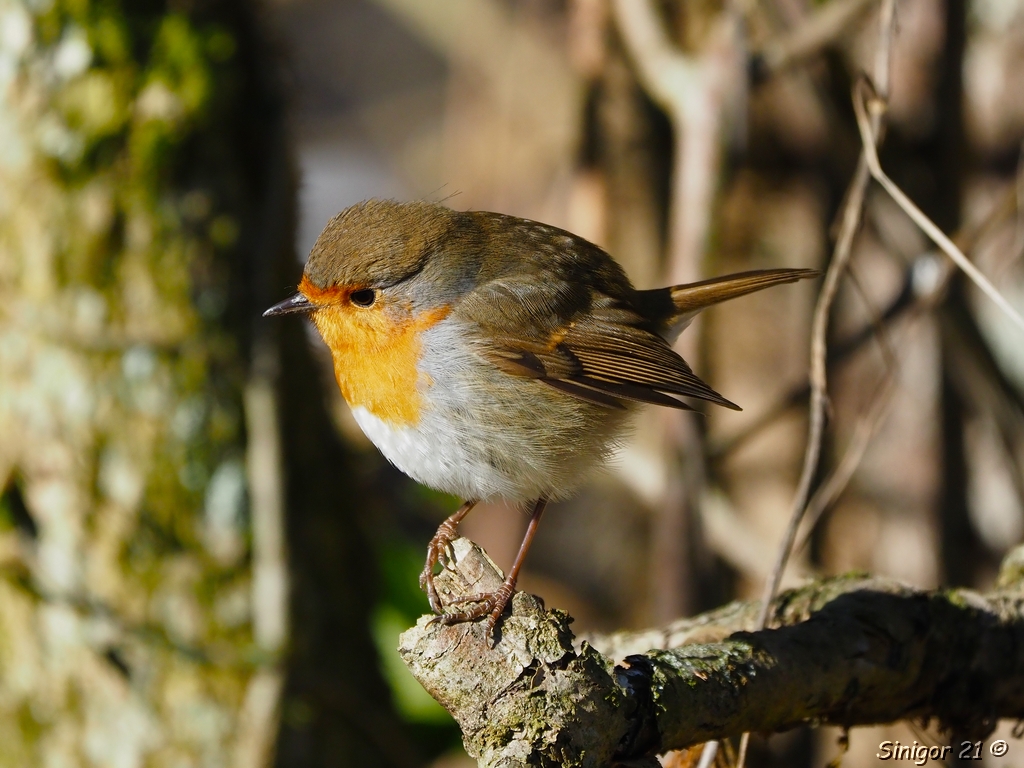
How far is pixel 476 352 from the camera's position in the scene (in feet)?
7.87

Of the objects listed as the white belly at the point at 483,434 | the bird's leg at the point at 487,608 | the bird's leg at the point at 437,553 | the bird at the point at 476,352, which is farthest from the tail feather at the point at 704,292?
the bird's leg at the point at 487,608

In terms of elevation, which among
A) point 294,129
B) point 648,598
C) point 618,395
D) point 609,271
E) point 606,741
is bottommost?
point 648,598

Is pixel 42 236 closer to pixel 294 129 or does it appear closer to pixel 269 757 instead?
pixel 294 129

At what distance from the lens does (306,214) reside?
149 inches

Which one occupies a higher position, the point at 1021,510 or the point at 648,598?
the point at 1021,510

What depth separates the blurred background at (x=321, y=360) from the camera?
125 inches

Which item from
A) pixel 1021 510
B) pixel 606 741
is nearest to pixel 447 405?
pixel 606 741

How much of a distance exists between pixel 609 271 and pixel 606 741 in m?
1.41

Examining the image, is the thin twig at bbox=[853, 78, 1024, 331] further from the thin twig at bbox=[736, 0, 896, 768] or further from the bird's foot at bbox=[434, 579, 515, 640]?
the bird's foot at bbox=[434, 579, 515, 640]

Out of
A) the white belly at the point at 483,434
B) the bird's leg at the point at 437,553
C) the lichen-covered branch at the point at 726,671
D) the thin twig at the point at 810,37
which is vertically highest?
the thin twig at the point at 810,37

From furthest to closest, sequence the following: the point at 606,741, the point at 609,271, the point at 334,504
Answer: the point at 334,504 < the point at 609,271 < the point at 606,741

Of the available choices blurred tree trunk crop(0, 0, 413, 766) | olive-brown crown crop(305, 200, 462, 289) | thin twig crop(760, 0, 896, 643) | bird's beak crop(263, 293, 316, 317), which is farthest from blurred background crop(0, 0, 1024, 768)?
bird's beak crop(263, 293, 316, 317)

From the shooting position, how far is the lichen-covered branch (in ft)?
5.09

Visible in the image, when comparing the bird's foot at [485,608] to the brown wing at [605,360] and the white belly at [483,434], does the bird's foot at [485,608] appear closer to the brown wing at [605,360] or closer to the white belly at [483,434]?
the white belly at [483,434]
